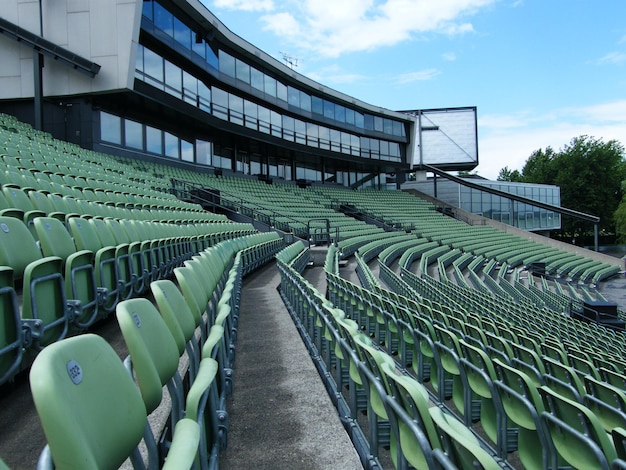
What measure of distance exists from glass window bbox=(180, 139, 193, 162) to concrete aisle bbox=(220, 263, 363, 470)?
51.1ft

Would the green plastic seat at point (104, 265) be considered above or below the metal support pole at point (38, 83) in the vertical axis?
below

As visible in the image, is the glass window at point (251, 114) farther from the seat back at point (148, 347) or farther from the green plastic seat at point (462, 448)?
the green plastic seat at point (462, 448)

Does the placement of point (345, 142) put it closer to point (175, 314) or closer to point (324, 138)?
point (324, 138)

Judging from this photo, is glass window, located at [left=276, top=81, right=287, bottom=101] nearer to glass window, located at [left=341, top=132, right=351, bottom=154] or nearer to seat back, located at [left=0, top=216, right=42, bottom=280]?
glass window, located at [left=341, top=132, right=351, bottom=154]

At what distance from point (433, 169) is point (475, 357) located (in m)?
29.1

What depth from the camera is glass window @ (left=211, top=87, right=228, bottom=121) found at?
62.7 feet

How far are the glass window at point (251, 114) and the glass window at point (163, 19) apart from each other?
582 centimetres

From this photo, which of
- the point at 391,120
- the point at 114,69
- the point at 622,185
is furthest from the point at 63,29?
the point at 622,185

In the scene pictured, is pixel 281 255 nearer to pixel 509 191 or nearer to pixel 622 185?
pixel 509 191

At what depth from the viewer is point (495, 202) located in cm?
3097

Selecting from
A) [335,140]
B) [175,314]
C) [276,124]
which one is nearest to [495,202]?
[335,140]

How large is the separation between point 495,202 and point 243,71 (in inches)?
788

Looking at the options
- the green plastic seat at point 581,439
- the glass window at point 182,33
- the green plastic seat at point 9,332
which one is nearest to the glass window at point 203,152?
the glass window at point 182,33

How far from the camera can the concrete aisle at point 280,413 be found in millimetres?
1862
